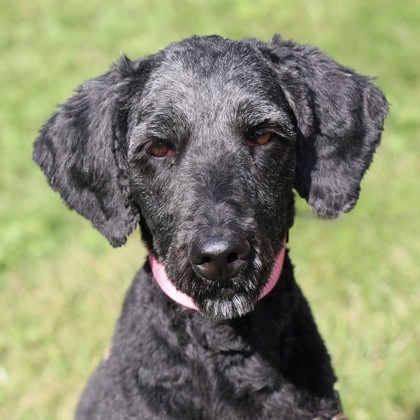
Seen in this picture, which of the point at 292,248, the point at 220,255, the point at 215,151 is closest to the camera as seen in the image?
the point at 220,255

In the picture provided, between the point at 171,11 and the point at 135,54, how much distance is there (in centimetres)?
124

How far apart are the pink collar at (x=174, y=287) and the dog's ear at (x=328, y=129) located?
0.34 meters

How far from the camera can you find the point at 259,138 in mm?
3605

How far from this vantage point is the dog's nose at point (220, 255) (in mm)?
3182

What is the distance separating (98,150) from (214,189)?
2.47 feet

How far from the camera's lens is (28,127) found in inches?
379

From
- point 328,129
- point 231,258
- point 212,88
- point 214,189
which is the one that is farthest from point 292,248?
point 231,258

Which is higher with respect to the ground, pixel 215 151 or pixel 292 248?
pixel 215 151

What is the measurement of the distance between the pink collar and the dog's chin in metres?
0.12

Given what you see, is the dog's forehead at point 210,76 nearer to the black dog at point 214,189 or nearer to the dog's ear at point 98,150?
the black dog at point 214,189

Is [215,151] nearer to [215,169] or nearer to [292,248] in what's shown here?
[215,169]

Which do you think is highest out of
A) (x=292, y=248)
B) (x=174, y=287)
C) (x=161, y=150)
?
(x=161, y=150)

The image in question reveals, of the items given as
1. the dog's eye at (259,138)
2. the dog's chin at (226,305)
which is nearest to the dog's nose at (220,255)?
the dog's chin at (226,305)

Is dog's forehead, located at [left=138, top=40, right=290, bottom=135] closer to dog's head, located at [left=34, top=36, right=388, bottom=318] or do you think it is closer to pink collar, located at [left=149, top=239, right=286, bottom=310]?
dog's head, located at [left=34, top=36, right=388, bottom=318]
